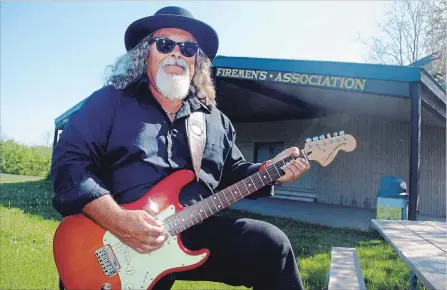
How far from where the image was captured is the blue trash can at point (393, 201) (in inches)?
294

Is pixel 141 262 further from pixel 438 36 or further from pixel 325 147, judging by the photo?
pixel 438 36

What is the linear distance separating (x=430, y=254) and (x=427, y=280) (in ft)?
2.26

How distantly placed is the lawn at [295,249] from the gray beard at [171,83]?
2.42 m

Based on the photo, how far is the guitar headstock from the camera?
2.57 meters

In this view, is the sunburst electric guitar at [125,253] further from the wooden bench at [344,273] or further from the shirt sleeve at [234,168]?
the wooden bench at [344,273]

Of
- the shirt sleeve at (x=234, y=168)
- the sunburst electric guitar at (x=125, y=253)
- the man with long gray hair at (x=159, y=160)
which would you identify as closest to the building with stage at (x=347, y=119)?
the shirt sleeve at (x=234, y=168)

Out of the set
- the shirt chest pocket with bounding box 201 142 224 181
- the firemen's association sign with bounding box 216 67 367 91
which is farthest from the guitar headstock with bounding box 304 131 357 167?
the firemen's association sign with bounding box 216 67 367 91

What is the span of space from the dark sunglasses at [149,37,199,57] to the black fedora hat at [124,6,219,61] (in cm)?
12

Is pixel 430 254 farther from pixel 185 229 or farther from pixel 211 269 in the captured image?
pixel 185 229

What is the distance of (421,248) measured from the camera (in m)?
2.51

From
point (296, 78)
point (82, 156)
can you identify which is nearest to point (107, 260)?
point (82, 156)

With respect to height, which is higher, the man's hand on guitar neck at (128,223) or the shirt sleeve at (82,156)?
the shirt sleeve at (82,156)

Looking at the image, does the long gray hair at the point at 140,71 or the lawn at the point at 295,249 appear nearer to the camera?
the long gray hair at the point at 140,71

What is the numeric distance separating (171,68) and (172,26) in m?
0.30
